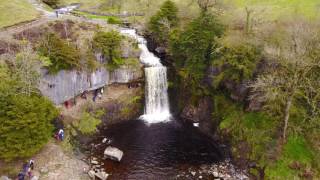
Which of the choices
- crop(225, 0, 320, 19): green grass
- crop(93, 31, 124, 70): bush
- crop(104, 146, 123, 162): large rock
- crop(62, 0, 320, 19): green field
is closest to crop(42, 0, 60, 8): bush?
crop(62, 0, 320, 19): green field

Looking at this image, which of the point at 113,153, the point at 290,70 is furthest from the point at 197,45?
the point at 113,153

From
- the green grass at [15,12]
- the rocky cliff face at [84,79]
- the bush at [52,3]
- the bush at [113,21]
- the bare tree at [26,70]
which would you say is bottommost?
the rocky cliff face at [84,79]

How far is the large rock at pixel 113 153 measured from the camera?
4441 centimetres

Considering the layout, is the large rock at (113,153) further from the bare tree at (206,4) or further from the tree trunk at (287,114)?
the bare tree at (206,4)

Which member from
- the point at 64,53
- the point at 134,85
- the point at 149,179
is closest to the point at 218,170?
the point at 149,179

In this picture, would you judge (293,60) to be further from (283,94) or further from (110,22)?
(110,22)

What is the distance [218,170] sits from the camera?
43.1 meters

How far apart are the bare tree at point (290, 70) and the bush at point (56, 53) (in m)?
26.5

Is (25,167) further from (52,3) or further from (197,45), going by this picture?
(52,3)

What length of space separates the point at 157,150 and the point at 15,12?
3777 centimetres

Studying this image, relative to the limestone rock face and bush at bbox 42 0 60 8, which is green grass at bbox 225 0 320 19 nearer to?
the limestone rock face

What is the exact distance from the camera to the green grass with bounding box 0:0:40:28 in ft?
191

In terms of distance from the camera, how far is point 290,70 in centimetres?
4091

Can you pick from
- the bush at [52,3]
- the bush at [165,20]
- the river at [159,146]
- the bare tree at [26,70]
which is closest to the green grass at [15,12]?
the bush at [52,3]
